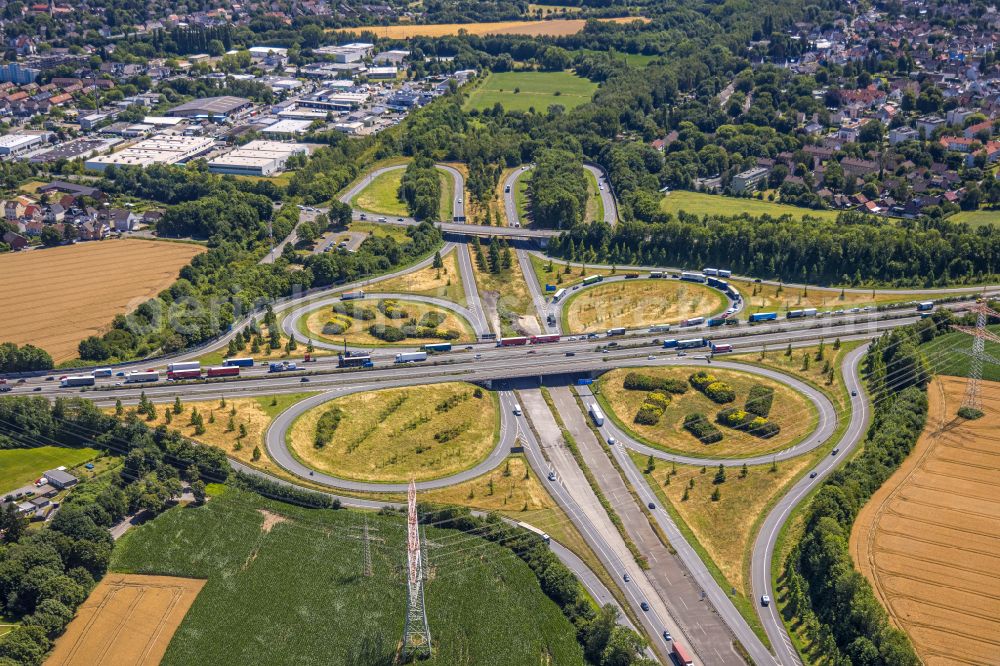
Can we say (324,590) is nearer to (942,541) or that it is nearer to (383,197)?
(942,541)

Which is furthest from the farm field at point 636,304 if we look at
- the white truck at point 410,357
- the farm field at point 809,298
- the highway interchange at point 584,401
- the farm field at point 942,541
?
the farm field at point 942,541

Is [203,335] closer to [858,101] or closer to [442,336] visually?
[442,336]

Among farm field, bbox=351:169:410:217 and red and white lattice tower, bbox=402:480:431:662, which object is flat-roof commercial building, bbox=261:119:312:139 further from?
red and white lattice tower, bbox=402:480:431:662

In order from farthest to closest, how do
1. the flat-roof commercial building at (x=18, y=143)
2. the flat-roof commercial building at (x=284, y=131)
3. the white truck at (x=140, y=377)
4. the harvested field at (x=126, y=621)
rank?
the flat-roof commercial building at (x=284, y=131) < the flat-roof commercial building at (x=18, y=143) < the white truck at (x=140, y=377) < the harvested field at (x=126, y=621)

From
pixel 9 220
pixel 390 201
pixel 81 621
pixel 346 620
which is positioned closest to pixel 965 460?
pixel 346 620

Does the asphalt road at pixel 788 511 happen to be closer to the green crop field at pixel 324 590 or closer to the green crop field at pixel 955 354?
the green crop field at pixel 955 354

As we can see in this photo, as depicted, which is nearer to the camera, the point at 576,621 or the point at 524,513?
the point at 576,621
